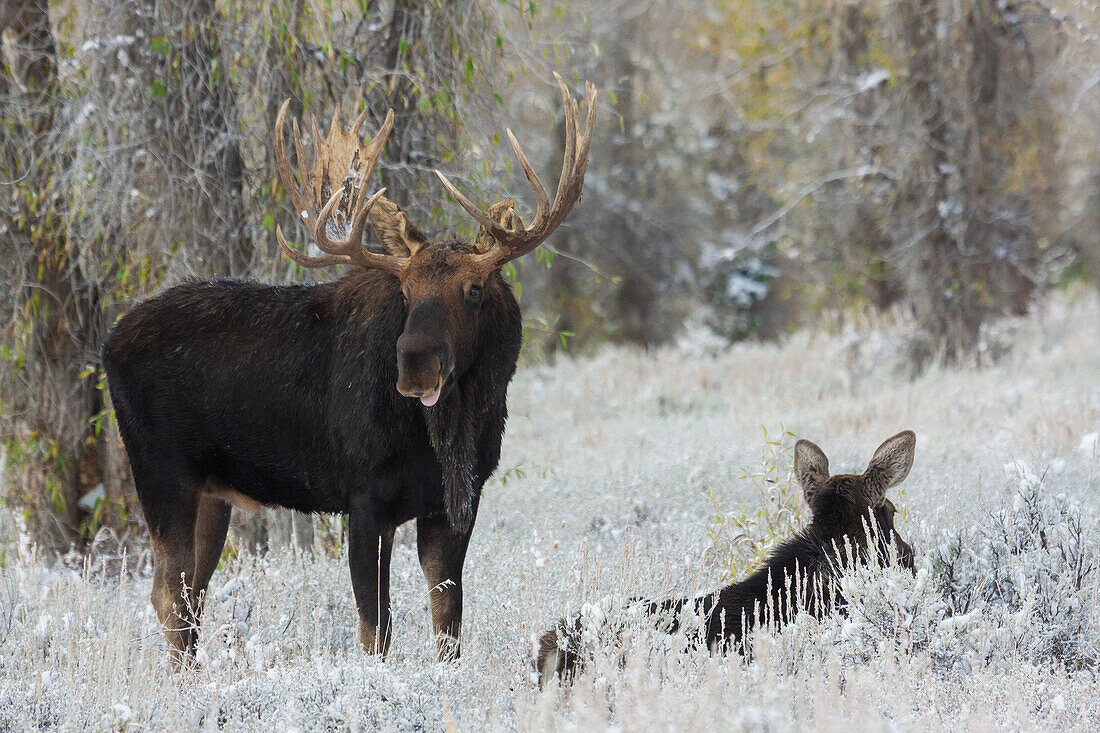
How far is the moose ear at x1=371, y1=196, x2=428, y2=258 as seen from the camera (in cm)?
477

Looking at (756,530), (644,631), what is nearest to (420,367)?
(644,631)

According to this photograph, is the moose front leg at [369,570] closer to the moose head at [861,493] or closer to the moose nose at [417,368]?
the moose nose at [417,368]

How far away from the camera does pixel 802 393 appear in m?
11.9

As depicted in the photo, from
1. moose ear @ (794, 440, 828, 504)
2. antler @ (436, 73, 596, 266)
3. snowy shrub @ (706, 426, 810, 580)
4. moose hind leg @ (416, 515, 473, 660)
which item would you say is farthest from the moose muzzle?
snowy shrub @ (706, 426, 810, 580)

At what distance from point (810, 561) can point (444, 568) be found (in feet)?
5.00

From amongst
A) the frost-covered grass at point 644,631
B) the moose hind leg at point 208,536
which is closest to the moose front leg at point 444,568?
the frost-covered grass at point 644,631

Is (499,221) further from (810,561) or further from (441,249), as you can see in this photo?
(810,561)

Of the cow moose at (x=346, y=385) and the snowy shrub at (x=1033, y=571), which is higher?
the cow moose at (x=346, y=385)

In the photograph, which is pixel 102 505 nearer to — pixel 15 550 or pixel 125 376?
pixel 15 550

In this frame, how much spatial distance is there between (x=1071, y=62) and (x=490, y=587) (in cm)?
976

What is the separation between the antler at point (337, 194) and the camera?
4.73 m

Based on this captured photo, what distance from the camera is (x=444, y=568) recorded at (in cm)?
480

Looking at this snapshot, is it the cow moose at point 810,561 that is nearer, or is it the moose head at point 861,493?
the cow moose at point 810,561

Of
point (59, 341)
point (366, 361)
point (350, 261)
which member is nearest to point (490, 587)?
point (366, 361)
